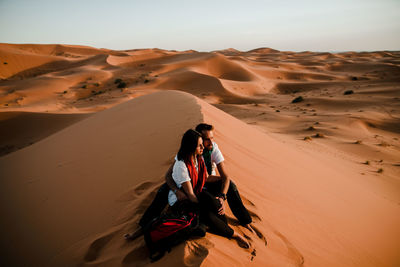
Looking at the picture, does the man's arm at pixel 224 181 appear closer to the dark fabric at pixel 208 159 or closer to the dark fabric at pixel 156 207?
the dark fabric at pixel 208 159

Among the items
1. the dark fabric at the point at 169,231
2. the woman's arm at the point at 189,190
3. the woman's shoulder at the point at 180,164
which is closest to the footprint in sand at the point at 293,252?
the dark fabric at the point at 169,231

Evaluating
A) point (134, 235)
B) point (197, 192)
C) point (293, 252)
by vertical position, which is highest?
point (197, 192)

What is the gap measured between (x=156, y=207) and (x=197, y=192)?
48 centimetres

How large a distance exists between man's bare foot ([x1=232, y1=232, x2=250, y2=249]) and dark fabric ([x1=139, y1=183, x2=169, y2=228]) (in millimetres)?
831

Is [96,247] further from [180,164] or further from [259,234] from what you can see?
[259,234]

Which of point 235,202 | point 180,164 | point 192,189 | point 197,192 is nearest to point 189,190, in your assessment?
point 192,189

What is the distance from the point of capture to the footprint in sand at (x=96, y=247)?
2.22 meters

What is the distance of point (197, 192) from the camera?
2393 mm

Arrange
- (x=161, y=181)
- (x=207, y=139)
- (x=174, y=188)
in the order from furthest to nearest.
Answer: (x=161, y=181), (x=207, y=139), (x=174, y=188)

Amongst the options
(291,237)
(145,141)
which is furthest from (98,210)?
(291,237)

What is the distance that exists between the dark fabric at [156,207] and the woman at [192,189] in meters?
0.13

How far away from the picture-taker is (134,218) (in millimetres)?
2592

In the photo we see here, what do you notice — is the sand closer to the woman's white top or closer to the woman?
the woman

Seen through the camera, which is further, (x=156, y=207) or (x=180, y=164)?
(x=156, y=207)
